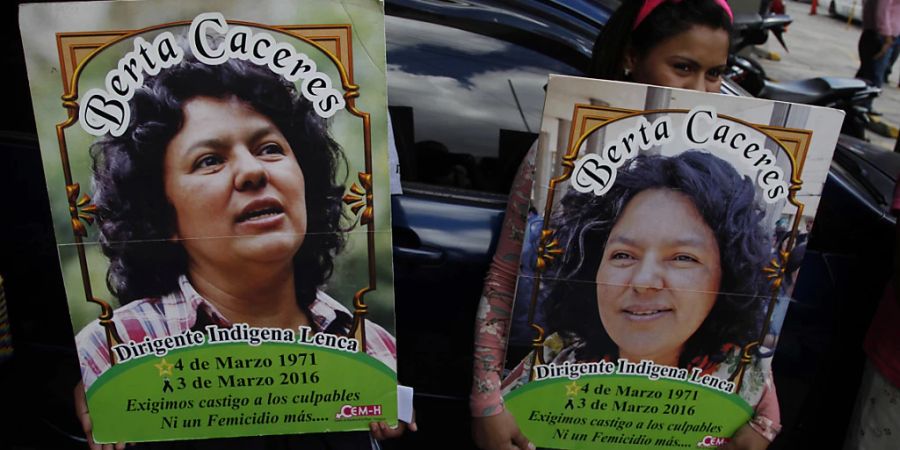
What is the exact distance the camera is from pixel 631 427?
164 centimetres

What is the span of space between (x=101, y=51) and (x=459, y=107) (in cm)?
100

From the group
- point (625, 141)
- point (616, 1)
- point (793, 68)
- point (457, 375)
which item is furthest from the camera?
point (793, 68)

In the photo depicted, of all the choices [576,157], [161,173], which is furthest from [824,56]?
[161,173]

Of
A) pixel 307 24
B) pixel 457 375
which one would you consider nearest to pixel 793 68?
pixel 457 375

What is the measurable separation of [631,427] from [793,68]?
25.2 feet

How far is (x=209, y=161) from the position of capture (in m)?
1.32

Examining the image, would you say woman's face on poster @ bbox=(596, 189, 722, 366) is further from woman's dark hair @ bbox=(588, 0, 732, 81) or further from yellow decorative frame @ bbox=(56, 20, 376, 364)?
yellow decorative frame @ bbox=(56, 20, 376, 364)

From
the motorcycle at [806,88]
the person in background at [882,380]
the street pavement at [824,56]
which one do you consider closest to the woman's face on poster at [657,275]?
the person in background at [882,380]

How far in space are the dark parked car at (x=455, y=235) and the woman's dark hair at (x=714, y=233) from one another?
37 centimetres

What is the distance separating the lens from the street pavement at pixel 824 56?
7.23 m

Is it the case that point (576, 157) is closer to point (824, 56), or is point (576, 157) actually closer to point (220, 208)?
point (220, 208)

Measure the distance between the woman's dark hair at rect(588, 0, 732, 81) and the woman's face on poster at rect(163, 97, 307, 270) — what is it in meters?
0.70

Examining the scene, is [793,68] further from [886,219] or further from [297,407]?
[297,407]

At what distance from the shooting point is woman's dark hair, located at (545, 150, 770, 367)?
1387 mm
